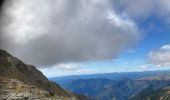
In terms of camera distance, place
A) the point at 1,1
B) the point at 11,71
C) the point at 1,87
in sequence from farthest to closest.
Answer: the point at 11,71 < the point at 1,87 < the point at 1,1

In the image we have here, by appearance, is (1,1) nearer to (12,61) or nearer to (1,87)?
(1,87)

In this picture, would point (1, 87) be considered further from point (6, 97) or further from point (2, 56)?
point (2, 56)

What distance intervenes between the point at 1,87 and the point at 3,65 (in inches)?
4932

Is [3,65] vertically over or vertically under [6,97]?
over

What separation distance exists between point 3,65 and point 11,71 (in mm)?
5998

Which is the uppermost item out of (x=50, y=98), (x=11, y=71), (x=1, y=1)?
(x=11, y=71)

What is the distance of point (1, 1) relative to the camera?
21.7 meters

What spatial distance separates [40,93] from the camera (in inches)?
2249

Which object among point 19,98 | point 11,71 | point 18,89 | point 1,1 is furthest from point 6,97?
point 11,71

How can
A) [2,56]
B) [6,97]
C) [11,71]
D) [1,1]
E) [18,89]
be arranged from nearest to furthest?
[1,1], [6,97], [18,89], [11,71], [2,56]

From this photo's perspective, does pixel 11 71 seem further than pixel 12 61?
No

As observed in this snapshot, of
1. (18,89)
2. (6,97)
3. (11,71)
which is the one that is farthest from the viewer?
(11,71)

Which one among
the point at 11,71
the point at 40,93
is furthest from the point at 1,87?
the point at 11,71

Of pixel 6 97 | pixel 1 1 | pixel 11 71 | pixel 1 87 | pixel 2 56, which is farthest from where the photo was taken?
pixel 2 56
